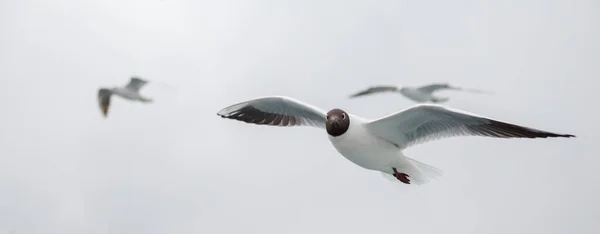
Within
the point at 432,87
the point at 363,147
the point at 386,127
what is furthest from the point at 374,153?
the point at 432,87

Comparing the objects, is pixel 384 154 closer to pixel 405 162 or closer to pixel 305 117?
pixel 405 162

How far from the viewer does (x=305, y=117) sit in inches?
408

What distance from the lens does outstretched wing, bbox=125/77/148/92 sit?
16.2 m

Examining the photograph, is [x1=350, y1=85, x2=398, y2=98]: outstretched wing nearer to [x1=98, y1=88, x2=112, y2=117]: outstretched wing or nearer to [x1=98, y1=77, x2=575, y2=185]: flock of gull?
[x1=98, y1=88, x2=112, y2=117]: outstretched wing

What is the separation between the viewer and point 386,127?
926 centimetres

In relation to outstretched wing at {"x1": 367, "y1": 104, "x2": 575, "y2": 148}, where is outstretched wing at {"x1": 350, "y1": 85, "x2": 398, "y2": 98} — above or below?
above

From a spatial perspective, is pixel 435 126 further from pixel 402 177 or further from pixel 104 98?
pixel 104 98

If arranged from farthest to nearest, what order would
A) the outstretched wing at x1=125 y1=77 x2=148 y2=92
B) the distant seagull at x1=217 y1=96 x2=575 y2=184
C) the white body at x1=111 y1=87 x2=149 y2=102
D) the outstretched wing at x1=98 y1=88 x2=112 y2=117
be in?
the outstretched wing at x1=125 y1=77 x2=148 y2=92 < the white body at x1=111 y1=87 x2=149 y2=102 < the outstretched wing at x1=98 y1=88 x2=112 y2=117 < the distant seagull at x1=217 y1=96 x2=575 y2=184

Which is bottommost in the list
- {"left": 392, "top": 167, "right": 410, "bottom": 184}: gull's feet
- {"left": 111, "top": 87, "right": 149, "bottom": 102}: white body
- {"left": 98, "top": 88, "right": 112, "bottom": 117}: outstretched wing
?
{"left": 392, "top": 167, "right": 410, "bottom": 184}: gull's feet

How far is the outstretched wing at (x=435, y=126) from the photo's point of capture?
852cm

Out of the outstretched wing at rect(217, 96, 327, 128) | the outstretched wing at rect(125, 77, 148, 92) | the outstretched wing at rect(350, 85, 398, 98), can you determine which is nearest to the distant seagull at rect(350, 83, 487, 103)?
the outstretched wing at rect(350, 85, 398, 98)

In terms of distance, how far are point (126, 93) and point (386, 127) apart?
7.47m

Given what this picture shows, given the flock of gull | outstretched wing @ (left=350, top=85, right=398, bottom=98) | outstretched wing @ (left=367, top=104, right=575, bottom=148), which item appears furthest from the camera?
outstretched wing @ (left=350, top=85, right=398, bottom=98)

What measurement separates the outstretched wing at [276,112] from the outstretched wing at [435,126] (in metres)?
0.84
